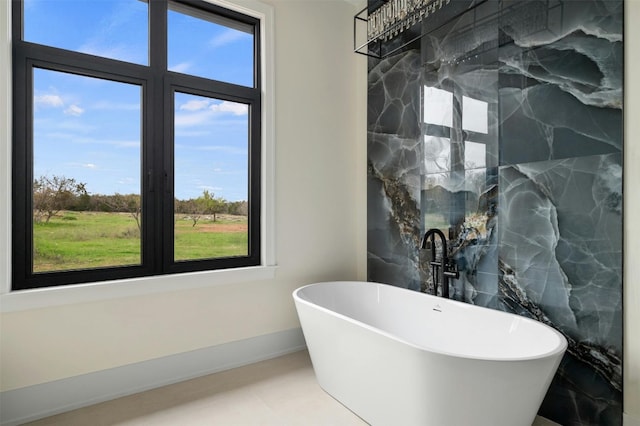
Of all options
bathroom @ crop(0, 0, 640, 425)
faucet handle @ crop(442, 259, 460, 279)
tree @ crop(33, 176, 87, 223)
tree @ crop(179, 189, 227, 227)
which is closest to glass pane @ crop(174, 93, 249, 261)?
tree @ crop(179, 189, 227, 227)

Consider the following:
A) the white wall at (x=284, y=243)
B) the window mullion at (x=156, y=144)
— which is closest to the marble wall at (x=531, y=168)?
the white wall at (x=284, y=243)

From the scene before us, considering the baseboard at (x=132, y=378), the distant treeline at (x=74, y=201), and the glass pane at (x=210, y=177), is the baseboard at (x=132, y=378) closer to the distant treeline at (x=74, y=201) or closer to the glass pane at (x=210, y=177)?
the glass pane at (x=210, y=177)

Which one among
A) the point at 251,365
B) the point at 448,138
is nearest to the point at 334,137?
the point at 448,138

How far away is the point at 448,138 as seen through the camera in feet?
8.73

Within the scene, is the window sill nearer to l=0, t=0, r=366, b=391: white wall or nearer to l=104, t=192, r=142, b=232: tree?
l=0, t=0, r=366, b=391: white wall

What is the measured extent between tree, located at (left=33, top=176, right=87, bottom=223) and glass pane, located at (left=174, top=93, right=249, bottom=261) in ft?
1.96

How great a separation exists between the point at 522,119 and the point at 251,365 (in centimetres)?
248

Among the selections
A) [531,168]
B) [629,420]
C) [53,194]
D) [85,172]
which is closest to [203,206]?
[85,172]

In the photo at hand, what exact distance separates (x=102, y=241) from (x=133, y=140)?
68cm

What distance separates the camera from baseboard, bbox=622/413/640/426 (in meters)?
1.78

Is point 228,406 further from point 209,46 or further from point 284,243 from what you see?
point 209,46

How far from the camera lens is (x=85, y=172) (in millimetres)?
2303

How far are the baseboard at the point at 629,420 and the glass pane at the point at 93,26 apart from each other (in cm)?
338

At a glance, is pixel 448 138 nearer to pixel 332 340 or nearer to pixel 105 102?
pixel 332 340
